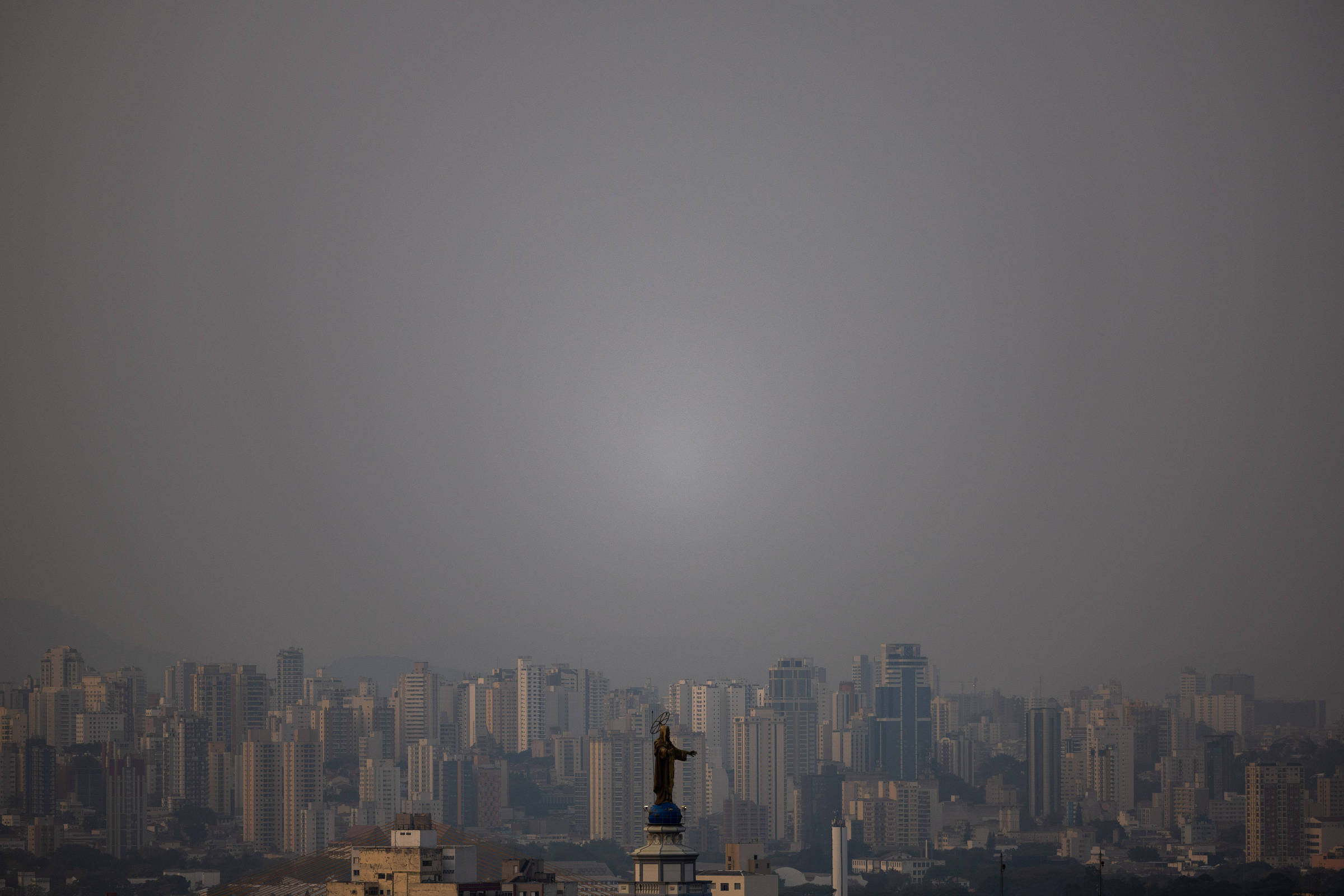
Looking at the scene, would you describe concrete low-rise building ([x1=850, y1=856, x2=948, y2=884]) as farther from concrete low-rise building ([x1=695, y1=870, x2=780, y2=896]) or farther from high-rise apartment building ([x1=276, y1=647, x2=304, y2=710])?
concrete low-rise building ([x1=695, y1=870, x2=780, y2=896])

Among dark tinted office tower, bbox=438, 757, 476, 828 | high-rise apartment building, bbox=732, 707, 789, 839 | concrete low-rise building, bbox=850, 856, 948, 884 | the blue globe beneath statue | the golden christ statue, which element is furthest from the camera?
dark tinted office tower, bbox=438, 757, 476, 828

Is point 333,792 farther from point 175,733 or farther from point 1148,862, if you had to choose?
point 1148,862

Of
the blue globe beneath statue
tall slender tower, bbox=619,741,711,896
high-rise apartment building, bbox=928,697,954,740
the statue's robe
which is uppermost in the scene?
the statue's robe

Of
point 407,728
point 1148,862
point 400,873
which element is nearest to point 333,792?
point 407,728

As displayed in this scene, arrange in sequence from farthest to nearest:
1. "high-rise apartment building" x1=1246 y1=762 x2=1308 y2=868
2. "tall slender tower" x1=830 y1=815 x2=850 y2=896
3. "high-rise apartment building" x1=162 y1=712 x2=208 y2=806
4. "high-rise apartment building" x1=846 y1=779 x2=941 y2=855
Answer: "high-rise apartment building" x1=846 y1=779 x2=941 y2=855 < "high-rise apartment building" x1=162 y1=712 x2=208 y2=806 < "high-rise apartment building" x1=1246 y1=762 x2=1308 y2=868 < "tall slender tower" x1=830 y1=815 x2=850 y2=896


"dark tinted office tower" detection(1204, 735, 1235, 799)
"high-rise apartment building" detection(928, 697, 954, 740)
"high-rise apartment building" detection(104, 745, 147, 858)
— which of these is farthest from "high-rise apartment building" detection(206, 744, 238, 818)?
"dark tinted office tower" detection(1204, 735, 1235, 799)

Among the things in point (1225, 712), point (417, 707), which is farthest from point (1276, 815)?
point (417, 707)

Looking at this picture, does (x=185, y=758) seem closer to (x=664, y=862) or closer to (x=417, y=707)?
(x=417, y=707)
